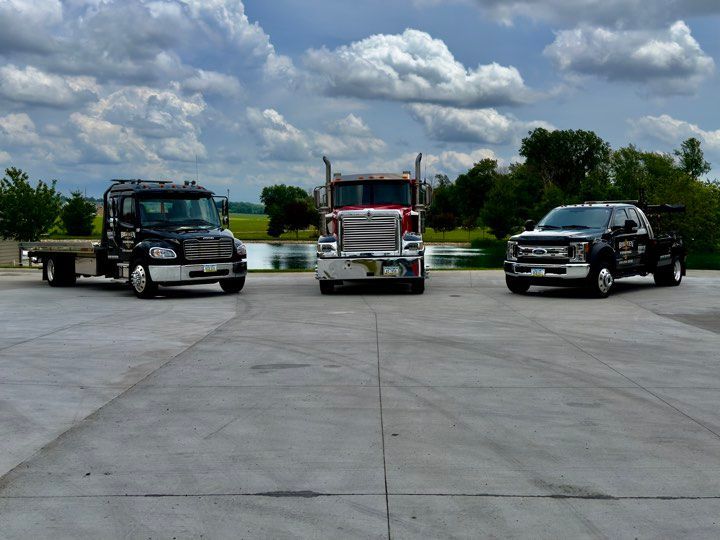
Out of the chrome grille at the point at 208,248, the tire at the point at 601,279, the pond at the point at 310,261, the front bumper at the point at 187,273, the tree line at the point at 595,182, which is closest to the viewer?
the tire at the point at 601,279

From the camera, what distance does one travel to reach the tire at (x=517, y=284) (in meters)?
20.2

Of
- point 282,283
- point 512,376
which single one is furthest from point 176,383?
point 282,283

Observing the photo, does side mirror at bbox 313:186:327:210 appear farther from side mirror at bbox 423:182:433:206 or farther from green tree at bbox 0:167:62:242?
green tree at bbox 0:167:62:242

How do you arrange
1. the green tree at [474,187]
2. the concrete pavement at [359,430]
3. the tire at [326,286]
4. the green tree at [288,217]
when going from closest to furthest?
1. the concrete pavement at [359,430]
2. the tire at [326,286]
3. the green tree at [474,187]
4. the green tree at [288,217]

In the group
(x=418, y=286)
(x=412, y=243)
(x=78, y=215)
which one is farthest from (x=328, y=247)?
(x=78, y=215)

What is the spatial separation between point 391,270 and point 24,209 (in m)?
76.2

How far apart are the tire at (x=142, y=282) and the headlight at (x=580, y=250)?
937 cm

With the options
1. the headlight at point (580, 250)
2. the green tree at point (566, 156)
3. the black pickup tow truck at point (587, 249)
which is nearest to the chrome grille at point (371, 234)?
the black pickup tow truck at point (587, 249)

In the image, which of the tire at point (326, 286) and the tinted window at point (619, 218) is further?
the tire at point (326, 286)

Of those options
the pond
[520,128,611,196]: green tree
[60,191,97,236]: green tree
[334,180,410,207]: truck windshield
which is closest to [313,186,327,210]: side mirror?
[334,180,410,207]: truck windshield

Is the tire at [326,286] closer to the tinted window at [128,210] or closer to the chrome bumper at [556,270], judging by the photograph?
the chrome bumper at [556,270]

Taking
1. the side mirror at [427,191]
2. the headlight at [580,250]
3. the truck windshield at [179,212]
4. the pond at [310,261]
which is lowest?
the pond at [310,261]

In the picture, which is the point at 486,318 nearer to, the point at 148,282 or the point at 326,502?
the point at 148,282

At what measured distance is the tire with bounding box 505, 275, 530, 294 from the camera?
20188 mm
